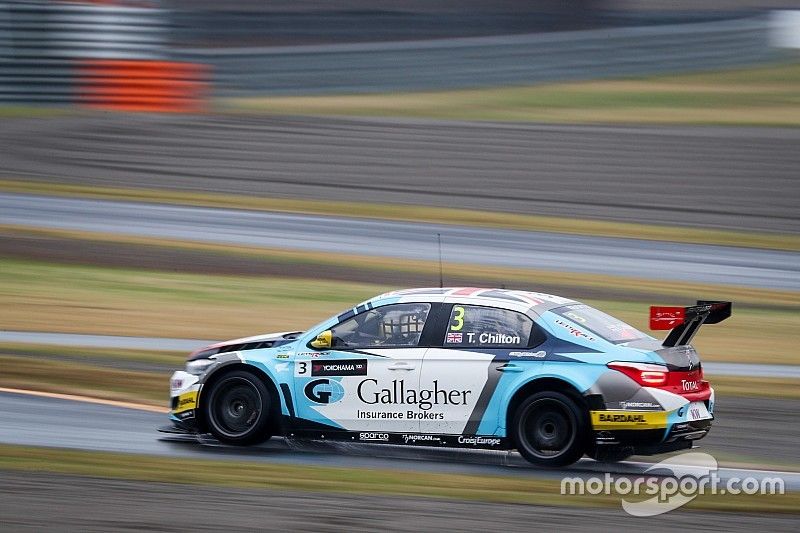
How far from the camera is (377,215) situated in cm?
2144

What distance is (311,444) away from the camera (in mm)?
9758

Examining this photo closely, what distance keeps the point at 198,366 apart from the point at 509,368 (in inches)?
102

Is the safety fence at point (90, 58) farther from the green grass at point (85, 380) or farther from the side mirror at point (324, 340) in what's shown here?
the side mirror at point (324, 340)

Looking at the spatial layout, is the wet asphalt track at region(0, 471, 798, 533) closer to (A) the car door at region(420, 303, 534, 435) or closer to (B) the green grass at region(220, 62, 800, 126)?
(A) the car door at region(420, 303, 534, 435)

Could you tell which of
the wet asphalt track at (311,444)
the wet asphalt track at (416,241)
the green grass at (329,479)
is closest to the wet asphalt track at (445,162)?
the wet asphalt track at (416,241)

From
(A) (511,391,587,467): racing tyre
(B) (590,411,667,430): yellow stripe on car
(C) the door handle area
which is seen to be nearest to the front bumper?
(C) the door handle area

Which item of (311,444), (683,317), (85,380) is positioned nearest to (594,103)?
(85,380)

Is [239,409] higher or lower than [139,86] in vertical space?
lower

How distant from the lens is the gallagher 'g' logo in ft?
30.3

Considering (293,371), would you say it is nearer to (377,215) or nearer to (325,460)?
(325,460)

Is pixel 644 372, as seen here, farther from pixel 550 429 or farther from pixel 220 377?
pixel 220 377

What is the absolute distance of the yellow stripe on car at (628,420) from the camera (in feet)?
27.8

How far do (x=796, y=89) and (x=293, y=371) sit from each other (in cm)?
2382

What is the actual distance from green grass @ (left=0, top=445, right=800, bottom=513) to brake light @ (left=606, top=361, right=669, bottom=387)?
929mm
